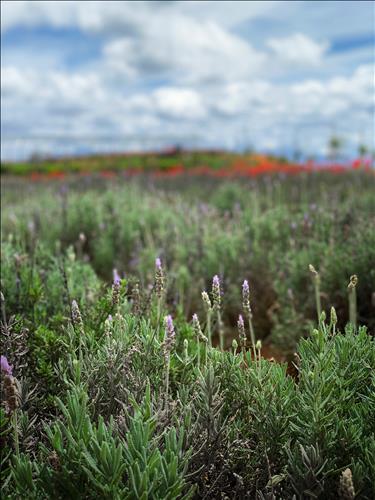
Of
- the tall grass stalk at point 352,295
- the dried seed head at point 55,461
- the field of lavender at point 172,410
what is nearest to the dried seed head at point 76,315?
the field of lavender at point 172,410

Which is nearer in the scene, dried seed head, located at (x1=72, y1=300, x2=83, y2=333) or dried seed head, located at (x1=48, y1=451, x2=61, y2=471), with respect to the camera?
dried seed head, located at (x1=48, y1=451, x2=61, y2=471)

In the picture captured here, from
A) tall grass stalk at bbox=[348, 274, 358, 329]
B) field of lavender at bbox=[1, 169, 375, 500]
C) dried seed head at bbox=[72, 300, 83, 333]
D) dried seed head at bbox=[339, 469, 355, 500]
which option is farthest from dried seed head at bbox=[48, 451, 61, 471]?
tall grass stalk at bbox=[348, 274, 358, 329]

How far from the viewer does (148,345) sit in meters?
2.21

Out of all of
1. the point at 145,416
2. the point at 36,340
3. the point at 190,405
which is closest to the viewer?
the point at 145,416

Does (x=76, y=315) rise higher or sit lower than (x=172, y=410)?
higher

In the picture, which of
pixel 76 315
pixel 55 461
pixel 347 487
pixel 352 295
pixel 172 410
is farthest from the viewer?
pixel 352 295

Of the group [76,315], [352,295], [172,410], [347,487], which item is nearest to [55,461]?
[172,410]

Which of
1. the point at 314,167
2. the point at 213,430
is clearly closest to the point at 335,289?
the point at 213,430

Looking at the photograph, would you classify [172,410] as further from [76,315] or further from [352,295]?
[352,295]

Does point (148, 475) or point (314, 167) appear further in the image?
point (314, 167)

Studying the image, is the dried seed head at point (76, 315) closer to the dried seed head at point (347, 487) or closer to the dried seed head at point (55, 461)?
the dried seed head at point (55, 461)

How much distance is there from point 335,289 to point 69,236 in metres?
3.78

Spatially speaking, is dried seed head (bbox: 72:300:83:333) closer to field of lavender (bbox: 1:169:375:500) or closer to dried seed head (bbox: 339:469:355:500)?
field of lavender (bbox: 1:169:375:500)

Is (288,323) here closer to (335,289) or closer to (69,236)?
(335,289)
